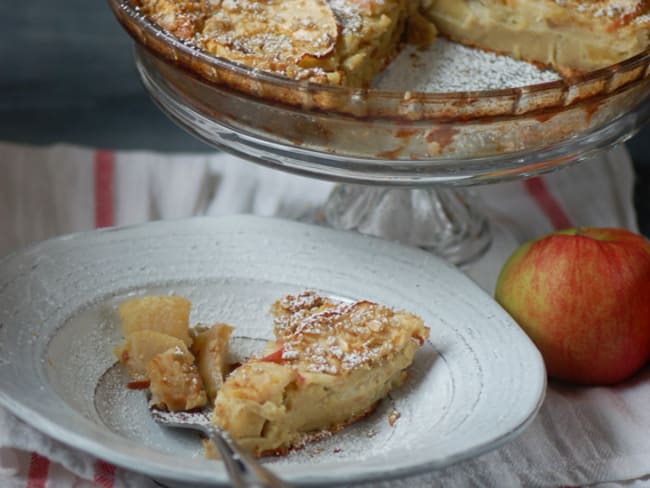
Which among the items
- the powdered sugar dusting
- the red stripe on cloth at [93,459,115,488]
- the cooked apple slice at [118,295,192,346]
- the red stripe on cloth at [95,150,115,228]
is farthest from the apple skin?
the red stripe on cloth at [95,150,115,228]

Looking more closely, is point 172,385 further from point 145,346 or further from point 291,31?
point 291,31

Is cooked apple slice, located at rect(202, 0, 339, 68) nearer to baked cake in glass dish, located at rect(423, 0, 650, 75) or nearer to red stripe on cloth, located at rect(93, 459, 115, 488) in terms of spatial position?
baked cake in glass dish, located at rect(423, 0, 650, 75)

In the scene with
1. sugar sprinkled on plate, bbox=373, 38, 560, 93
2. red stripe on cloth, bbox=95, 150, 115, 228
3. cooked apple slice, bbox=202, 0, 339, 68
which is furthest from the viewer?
red stripe on cloth, bbox=95, 150, 115, 228

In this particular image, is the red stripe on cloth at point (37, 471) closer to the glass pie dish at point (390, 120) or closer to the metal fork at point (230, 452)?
the metal fork at point (230, 452)

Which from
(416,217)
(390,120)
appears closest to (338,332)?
(390,120)

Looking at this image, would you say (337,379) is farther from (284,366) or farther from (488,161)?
(488,161)
